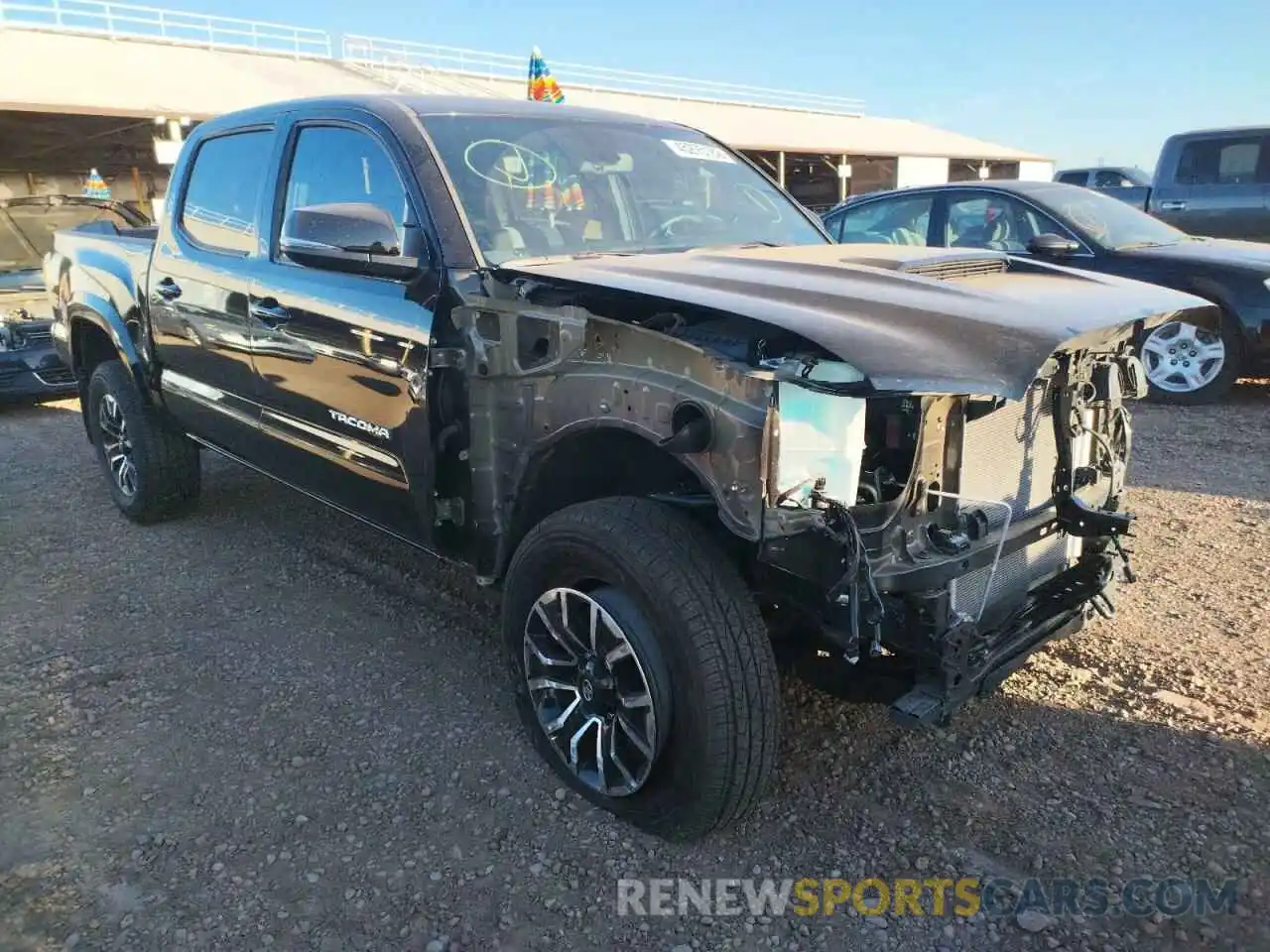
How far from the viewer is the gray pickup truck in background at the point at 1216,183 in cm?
944

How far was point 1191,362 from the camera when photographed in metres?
6.78

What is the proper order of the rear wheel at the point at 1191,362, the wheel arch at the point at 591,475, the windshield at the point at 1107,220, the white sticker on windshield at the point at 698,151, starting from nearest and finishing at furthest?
the wheel arch at the point at 591,475, the white sticker on windshield at the point at 698,151, the rear wheel at the point at 1191,362, the windshield at the point at 1107,220

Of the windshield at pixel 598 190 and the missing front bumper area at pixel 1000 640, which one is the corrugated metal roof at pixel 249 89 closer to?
the windshield at pixel 598 190

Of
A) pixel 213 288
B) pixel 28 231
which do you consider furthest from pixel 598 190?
pixel 28 231

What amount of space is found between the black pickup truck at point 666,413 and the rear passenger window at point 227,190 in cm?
3

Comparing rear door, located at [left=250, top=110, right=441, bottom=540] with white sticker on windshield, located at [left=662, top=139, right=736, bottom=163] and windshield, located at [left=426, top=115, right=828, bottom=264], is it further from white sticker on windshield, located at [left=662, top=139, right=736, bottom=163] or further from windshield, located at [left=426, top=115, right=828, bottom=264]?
white sticker on windshield, located at [left=662, top=139, right=736, bottom=163]

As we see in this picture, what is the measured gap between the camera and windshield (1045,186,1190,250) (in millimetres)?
6848

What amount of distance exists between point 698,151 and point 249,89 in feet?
60.3

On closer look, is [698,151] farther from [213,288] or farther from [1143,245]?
[1143,245]

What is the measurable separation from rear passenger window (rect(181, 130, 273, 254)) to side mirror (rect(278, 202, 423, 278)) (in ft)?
2.84

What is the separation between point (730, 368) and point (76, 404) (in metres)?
8.38

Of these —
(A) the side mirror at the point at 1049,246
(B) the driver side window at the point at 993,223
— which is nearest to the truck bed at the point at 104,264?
(A) the side mirror at the point at 1049,246

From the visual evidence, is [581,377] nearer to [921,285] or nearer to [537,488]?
[537,488]

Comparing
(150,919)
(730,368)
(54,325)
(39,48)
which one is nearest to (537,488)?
(730,368)
